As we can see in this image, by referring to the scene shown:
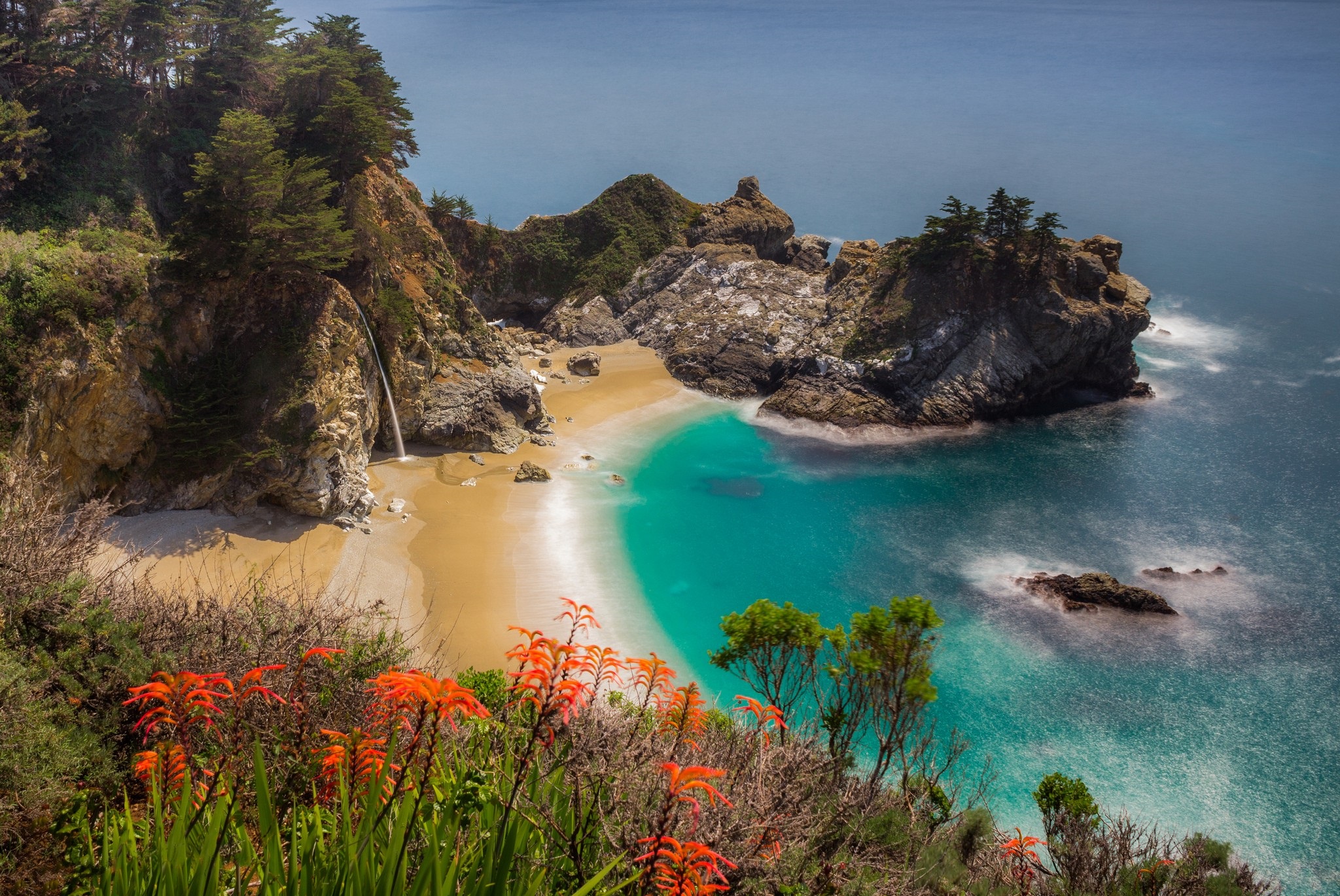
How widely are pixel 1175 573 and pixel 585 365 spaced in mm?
29855

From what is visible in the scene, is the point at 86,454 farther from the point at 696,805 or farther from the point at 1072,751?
the point at 1072,751

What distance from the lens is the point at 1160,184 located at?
109 meters

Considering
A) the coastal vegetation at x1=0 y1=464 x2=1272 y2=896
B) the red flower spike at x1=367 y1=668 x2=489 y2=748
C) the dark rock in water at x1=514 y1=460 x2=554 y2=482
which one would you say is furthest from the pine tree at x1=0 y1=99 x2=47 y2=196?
the red flower spike at x1=367 y1=668 x2=489 y2=748

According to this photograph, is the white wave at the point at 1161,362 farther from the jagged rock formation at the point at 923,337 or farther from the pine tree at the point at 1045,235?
the pine tree at the point at 1045,235

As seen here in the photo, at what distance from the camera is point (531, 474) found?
31812mm

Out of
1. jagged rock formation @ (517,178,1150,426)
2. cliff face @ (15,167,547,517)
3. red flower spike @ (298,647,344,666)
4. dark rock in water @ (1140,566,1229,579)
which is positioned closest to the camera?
red flower spike @ (298,647,344,666)

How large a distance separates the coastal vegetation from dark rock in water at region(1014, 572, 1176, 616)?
40.9 feet

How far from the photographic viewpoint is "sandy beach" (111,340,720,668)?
75.0 ft

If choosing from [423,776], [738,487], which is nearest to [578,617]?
[423,776]

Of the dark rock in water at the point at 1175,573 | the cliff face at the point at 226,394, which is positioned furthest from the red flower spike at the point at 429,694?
→ the dark rock in water at the point at 1175,573

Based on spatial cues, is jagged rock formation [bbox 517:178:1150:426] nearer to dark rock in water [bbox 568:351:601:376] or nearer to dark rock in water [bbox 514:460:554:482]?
dark rock in water [bbox 568:351:601:376]

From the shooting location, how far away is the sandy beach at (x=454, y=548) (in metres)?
22.9

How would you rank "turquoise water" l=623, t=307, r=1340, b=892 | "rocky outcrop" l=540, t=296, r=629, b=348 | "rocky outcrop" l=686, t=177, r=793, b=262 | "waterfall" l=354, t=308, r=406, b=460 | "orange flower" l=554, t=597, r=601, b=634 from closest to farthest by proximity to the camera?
"orange flower" l=554, t=597, r=601, b=634
"turquoise water" l=623, t=307, r=1340, b=892
"waterfall" l=354, t=308, r=406, b=460
"rocky outcrop" l=540, t=296, r=629, b=348
"rocky outcrop" l=686, t=177, r=793, b=262

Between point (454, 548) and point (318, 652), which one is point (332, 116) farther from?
point (318, 652)
